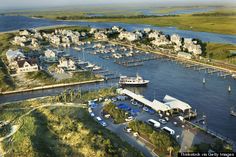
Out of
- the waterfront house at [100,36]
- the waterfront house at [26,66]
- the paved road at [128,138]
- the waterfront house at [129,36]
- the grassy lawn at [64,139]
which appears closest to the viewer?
the grassy lawn at [64,139]

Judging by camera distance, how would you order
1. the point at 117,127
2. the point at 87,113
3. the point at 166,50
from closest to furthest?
the point at 117,127 < the point at 87,113 < the point at 166,50

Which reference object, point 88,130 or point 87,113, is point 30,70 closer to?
point 87,113

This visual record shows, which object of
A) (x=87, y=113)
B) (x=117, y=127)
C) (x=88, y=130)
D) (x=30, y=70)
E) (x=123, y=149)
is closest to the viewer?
(x=123, y=149)

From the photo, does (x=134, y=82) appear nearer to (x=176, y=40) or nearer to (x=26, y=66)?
(x=26, y=66)

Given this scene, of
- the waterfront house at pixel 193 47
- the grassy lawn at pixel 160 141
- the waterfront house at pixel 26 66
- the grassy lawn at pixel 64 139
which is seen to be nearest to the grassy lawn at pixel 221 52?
the waterfront house at pixel 193 47

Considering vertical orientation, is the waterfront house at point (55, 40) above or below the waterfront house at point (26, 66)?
below

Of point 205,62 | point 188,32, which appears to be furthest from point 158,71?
point 188,32

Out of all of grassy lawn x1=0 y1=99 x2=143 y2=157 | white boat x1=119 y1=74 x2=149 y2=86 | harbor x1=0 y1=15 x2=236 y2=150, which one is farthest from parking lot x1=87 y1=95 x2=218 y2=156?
white boat x1=119 y1=74 x2=149 y2=86

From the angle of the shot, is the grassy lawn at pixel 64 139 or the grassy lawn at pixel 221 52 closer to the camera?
the grassy lawn at pixel 64 139

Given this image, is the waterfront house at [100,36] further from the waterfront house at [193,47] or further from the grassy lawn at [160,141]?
the grassy lawn at [160,141]
